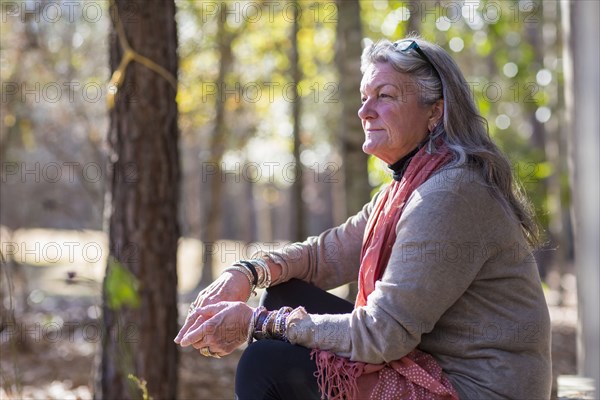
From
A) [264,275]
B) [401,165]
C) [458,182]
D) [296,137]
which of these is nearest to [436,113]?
[401,165]

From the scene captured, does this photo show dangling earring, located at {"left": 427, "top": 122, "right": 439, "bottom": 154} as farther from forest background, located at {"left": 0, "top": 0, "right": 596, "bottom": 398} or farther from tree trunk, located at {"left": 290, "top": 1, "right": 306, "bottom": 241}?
tree trunk, located at {"left": 290, "top": 1, "right": 306, "bottom": 241}

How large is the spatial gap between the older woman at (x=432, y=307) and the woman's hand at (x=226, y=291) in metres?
0.11

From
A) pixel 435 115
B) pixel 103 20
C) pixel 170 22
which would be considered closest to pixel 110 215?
pixel 170 22

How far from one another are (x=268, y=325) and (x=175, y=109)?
8.10 feet

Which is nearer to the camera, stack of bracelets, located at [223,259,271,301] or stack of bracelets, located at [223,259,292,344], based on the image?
stack of bracelets, located at [223,259,292,344]

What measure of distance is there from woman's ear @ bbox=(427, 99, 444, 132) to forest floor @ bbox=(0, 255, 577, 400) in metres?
3.51

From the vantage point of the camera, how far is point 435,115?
2.48 m

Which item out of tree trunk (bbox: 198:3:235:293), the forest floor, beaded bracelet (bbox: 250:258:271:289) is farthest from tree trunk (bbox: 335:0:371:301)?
tree trunk (bbox: 198:3:235:293)

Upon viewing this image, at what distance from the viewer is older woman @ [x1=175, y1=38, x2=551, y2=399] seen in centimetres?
209

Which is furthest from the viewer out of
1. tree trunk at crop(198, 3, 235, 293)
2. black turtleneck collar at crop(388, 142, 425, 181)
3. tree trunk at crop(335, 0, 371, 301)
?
tree trunk at crop(198, 3, 235, 293)

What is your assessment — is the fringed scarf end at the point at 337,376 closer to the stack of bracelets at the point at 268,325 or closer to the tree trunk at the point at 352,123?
the stack of bracelets at the point at 268,325

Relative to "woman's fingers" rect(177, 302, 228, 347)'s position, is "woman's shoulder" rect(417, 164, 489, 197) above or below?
above

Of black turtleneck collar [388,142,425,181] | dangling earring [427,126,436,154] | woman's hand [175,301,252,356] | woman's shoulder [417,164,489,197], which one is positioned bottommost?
woman's hand [175,301,252,356]

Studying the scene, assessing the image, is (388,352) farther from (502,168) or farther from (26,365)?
(26,365)
